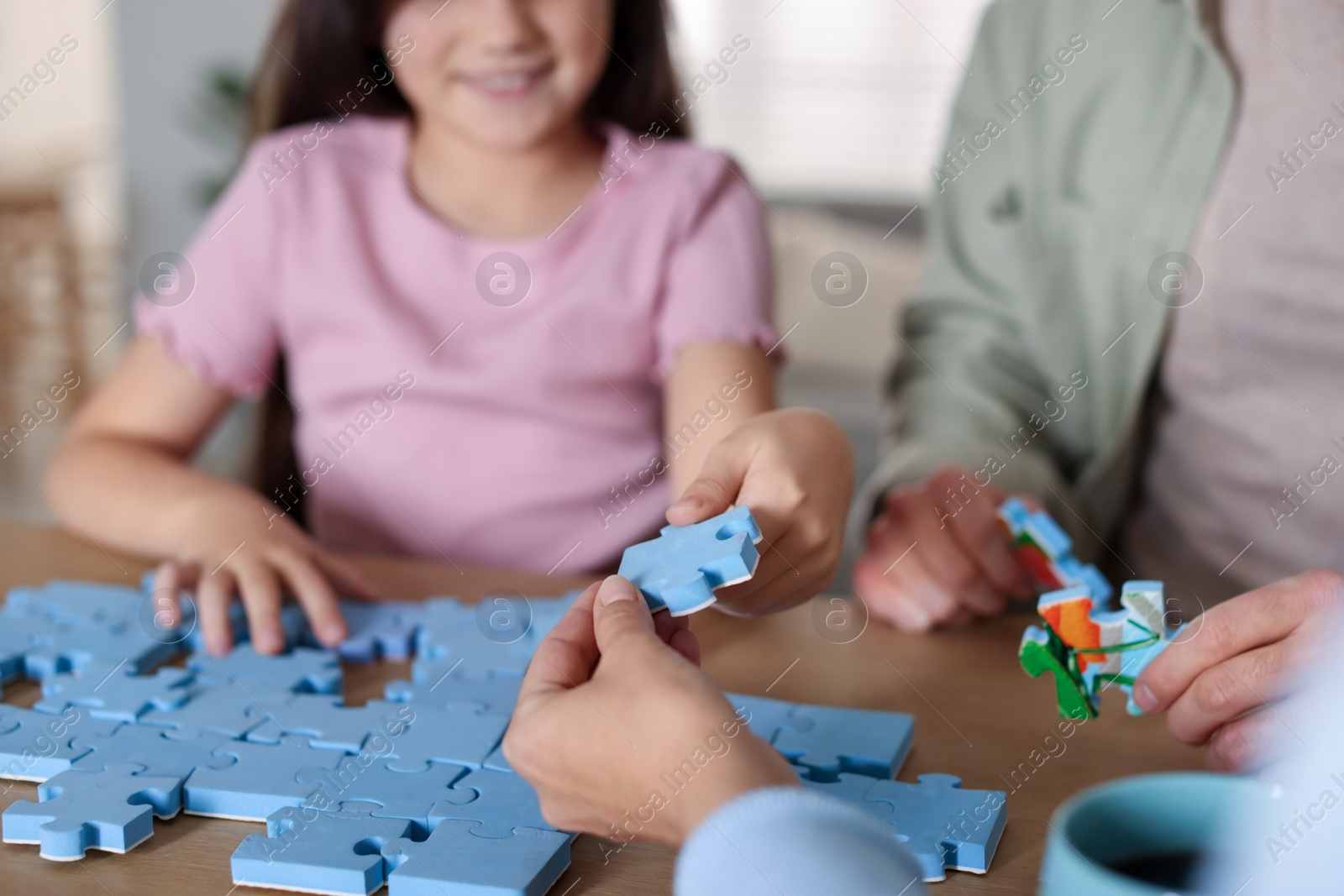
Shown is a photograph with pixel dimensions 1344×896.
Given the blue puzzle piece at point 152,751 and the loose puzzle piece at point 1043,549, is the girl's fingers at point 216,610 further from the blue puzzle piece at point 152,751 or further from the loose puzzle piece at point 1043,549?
the loose puzzle piece at point 1043,549

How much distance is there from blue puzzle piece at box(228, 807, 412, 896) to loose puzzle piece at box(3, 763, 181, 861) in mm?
63

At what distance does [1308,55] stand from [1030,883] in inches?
36.5

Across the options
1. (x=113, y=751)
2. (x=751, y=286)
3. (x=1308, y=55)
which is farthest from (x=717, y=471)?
(x=1308, y=55)

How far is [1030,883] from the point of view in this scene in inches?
23.5

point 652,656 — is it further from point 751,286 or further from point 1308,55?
point 1308,55

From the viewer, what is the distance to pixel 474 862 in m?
0.57

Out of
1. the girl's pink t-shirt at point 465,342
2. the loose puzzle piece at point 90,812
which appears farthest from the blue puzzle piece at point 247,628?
the girl's pink t-shirt at point 465,342

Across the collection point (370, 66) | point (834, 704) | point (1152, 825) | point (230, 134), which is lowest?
point (834, 704)

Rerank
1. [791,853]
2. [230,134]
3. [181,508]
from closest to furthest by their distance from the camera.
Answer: [791,853] → [181,508] → [230,134]

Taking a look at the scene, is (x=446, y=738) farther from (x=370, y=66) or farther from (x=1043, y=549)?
Answer: (x=370, y=66)

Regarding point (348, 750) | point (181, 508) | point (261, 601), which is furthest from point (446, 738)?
point (181, 508)

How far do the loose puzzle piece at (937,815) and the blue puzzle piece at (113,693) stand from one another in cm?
42

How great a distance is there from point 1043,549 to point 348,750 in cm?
49

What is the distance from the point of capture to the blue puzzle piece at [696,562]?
0.61 m
